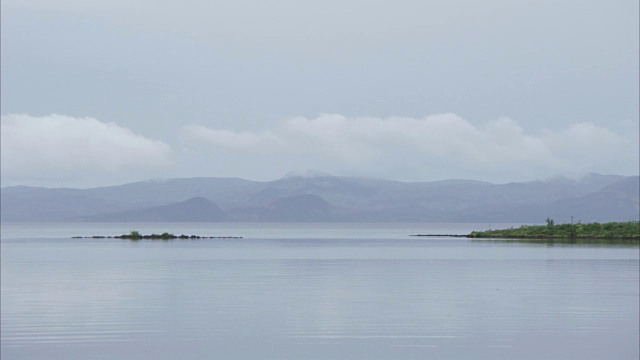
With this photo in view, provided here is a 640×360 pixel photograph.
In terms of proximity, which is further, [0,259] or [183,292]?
[0,259]

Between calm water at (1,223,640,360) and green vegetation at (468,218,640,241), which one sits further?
green vegetation at (468,218,640,241)

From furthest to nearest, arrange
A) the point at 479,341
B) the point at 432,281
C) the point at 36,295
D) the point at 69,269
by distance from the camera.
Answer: the point at 69,269
the point at 432,281
the point at 36,295
the point at 479,341

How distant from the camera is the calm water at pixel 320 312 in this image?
109ft

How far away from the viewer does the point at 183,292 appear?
5478cm

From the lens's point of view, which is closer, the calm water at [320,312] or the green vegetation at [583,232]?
the calm water at [320,312]

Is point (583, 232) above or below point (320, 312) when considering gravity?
above

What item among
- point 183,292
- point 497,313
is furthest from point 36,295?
point 497,313

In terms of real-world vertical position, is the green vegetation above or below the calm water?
above

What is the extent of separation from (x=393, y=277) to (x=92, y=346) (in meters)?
35.7

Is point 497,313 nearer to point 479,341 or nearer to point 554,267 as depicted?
point 479,341

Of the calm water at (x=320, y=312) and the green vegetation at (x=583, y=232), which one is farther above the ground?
the green vegetation at (x=583, y=232)

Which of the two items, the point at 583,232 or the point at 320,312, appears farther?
the point at 583,232

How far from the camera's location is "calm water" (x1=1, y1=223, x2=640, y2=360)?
33.4 meters

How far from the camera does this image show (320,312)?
144ft
